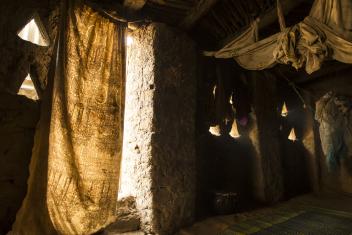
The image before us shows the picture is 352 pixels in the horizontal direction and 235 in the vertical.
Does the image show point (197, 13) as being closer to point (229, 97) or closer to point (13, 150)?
point (229, 97)

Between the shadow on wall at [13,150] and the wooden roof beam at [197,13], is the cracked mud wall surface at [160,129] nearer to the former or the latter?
the wooden roof beam at [197,13]

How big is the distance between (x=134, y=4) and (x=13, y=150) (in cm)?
275

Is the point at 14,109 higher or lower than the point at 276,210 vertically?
higher

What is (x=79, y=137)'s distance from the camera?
291cm

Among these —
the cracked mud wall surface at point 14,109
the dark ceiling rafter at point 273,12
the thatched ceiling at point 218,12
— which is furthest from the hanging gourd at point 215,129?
the cracked mud wall surface at point 14,109

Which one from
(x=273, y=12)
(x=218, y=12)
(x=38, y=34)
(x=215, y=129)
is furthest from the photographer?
(x=215, y=129)

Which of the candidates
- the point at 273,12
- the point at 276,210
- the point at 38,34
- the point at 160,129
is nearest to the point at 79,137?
the point at 160,129

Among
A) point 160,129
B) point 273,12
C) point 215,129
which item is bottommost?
point 160,129

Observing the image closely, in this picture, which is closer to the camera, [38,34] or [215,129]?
[38,34]

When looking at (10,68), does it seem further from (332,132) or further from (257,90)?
(332,132)

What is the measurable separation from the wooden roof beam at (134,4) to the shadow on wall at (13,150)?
2075mm

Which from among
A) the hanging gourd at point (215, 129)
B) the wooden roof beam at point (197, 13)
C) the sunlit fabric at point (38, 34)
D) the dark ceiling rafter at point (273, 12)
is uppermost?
the wooden roof beam at point (197, 13)

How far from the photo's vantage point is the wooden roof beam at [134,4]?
3523mm

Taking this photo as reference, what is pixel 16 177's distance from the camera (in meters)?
2.79
